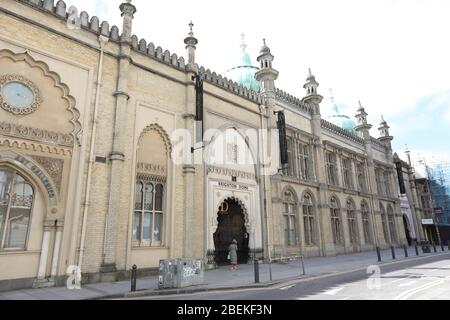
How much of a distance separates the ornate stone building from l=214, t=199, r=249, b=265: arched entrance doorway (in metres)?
0.08

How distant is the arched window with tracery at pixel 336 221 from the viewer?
26.2 m

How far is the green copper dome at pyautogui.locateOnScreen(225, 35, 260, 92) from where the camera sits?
27.0 m

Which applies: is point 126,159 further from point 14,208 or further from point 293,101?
point 293,101

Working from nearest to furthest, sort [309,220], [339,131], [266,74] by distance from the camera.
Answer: [266,74] → [309,220] → [339,131]

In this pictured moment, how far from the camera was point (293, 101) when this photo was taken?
82.3 ft

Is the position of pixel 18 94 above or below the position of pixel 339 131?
below

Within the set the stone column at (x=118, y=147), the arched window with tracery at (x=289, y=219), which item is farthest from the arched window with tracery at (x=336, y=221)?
the stone column at (x=118, y=147)

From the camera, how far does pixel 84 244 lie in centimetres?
1177

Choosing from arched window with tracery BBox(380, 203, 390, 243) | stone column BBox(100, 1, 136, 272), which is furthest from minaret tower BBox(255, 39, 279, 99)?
arched window with tracery BBox(380, 203, 390, 243)

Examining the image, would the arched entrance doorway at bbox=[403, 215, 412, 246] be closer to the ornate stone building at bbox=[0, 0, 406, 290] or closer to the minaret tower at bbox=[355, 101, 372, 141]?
the minaret tower at bbox=[355, 101, 372, 141]

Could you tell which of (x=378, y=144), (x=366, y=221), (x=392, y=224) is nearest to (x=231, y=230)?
(x=366, y=221)

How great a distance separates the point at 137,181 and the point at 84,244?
3625mm

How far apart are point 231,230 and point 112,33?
→ 1254 cm
